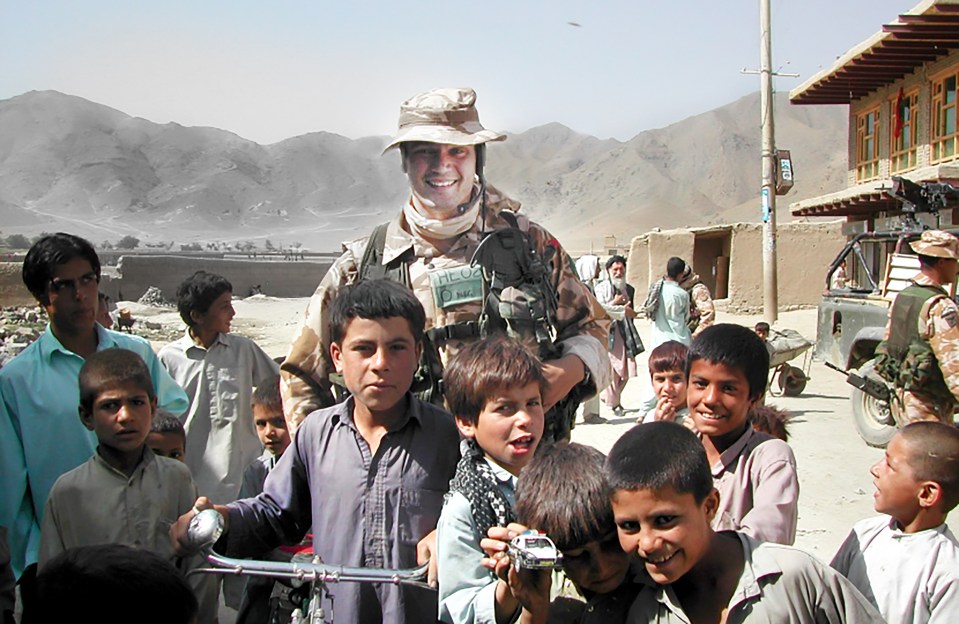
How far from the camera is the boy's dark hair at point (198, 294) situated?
13.4ft

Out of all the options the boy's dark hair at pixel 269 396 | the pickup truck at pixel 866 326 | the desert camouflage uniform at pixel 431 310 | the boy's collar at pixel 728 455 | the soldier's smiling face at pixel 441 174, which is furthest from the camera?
the pickup truck at pixel 866 326

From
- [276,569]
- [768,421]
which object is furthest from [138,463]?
[768,421]

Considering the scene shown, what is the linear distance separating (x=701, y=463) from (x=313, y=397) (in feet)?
4.68

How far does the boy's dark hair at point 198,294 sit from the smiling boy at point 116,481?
4.67 ft

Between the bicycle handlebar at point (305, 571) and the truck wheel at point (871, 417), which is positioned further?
the truck wheel at point (871, 417)

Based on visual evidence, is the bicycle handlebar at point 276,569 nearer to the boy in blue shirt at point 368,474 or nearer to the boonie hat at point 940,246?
the boy in blue shirt at point 368,474

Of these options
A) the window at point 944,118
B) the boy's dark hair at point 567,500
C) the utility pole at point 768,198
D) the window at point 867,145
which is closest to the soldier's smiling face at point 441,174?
the boy's dark hair at point 567,500

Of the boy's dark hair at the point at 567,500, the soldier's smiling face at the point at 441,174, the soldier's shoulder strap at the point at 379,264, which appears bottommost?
the boy's dark hair at the point at 567,500

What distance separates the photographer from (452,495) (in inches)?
74.1

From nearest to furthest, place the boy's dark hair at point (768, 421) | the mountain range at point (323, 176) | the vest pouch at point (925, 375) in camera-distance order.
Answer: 1. the boy's dark hair at point (768, 421)
2. the vest pouch at point (925, 375)
3. the mountain range at point (323, 176)

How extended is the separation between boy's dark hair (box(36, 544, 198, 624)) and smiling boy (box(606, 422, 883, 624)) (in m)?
0.83

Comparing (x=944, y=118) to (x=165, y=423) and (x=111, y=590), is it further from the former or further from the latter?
(x=111, y=590)

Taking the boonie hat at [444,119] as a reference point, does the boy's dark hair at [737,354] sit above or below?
below

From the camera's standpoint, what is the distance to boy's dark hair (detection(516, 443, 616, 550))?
1619mm
